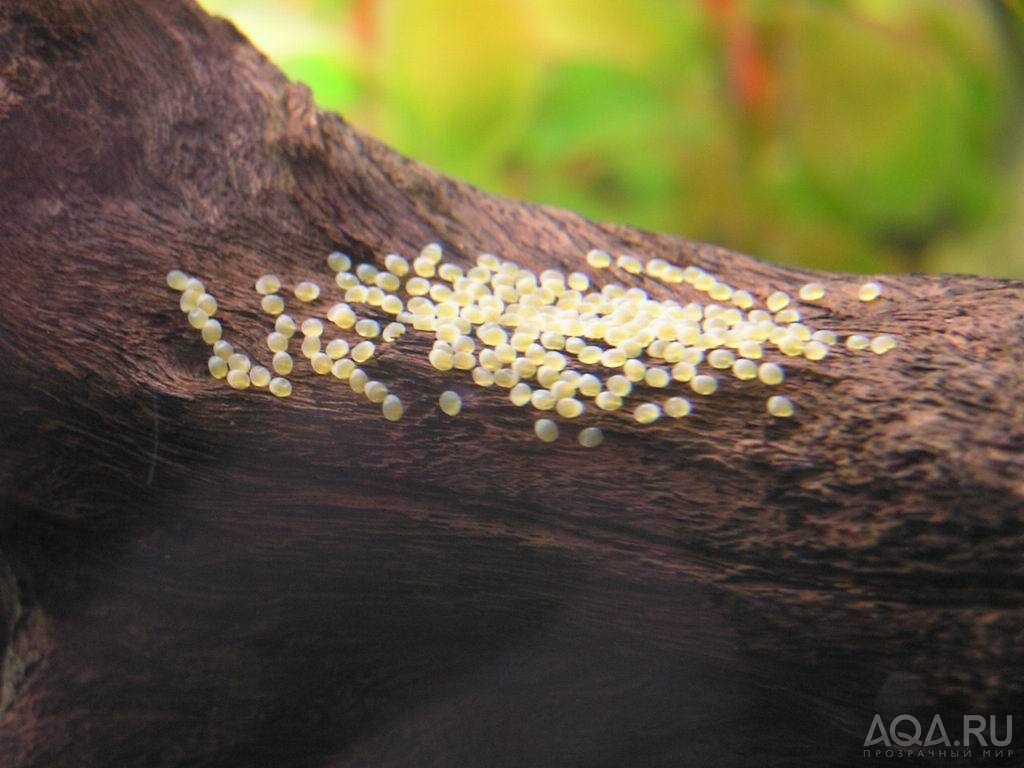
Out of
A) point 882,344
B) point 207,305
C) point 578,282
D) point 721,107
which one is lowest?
point 207,305

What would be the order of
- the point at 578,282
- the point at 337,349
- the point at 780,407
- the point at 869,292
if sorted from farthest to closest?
the point at 578,282, the point at 869,292, the point at 337,349, the point at 780,407

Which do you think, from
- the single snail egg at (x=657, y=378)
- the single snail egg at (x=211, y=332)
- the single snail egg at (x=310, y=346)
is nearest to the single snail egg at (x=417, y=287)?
the single snail egg at (x=310, y=346)

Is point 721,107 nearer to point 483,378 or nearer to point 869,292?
point 869,292

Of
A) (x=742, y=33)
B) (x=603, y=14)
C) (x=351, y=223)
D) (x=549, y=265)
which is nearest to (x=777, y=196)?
(x=742, y=33)

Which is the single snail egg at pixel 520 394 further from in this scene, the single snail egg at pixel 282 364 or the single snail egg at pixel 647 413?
the single snail egg at pixel 282 364

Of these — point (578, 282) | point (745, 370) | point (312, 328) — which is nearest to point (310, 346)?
point (312, 328)

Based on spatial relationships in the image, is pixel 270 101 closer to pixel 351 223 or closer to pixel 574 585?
pixel 351 223

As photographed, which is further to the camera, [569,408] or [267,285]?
[267,285]
